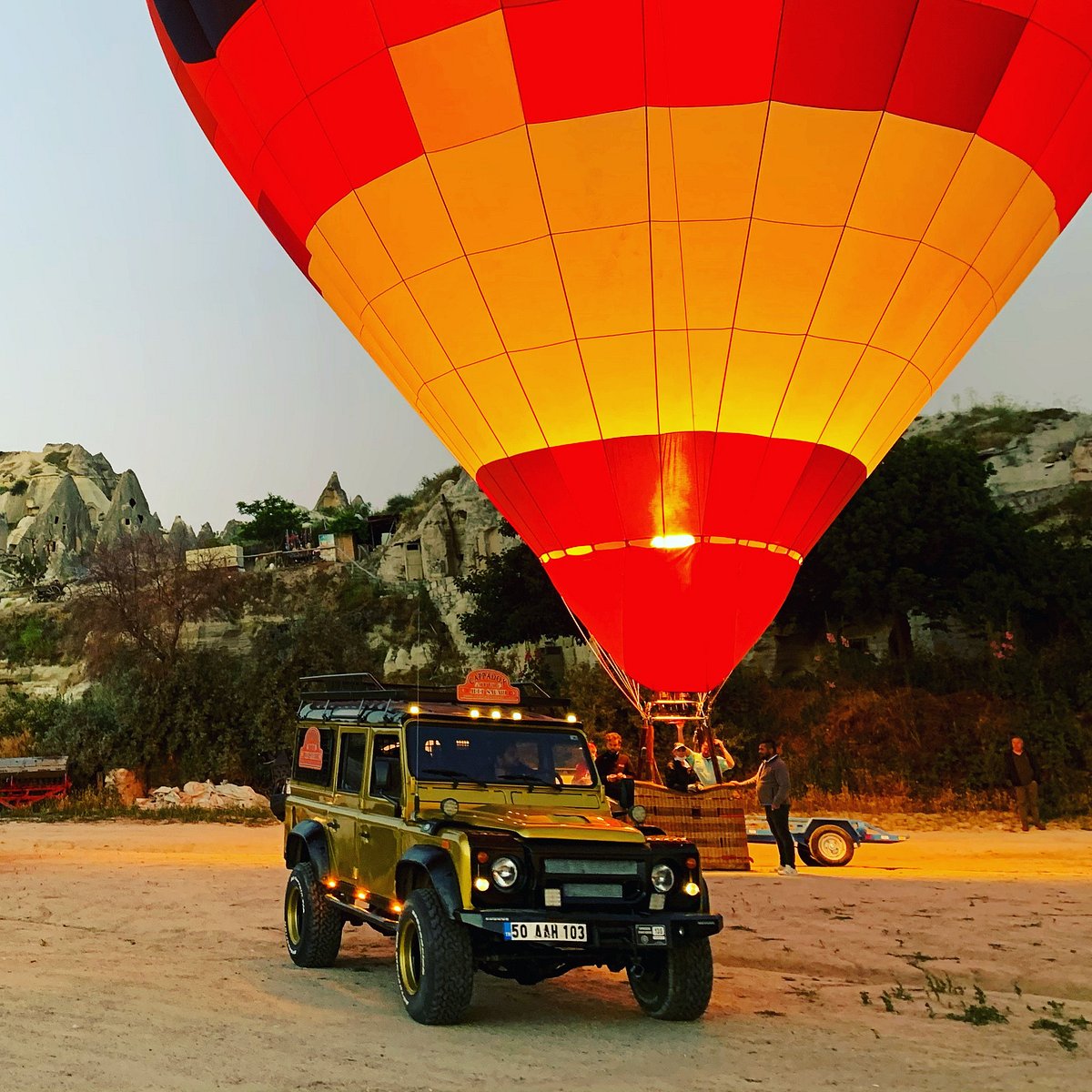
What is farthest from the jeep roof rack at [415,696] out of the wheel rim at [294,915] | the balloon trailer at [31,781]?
the balloon trailer at [31,781]

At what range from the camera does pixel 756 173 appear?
11.5m

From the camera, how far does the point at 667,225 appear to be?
11.7 meters

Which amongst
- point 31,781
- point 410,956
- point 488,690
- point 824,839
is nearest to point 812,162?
point 488,690

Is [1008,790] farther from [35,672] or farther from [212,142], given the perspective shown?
[35,672]

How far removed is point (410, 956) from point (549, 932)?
3.23 ft

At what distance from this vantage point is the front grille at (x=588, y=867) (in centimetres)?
616

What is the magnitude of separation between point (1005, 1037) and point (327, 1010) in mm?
3658

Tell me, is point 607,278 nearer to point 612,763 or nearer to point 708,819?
point 612,763

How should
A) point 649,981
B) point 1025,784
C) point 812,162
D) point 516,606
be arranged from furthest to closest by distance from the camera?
point 516,606 < point 1025,784 < point 812,162 < point 649,981

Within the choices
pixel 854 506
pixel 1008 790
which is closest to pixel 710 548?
pixel 1008 790

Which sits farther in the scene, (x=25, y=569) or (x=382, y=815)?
(x=25, y=569)

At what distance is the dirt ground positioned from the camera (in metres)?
5.20

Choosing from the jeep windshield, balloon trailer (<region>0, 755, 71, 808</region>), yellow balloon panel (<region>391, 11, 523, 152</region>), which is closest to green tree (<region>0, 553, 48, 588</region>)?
balloon trailer (<region>0, 755, 71, 808</region>)

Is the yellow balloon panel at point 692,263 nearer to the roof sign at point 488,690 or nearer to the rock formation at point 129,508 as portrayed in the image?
the roof sign at point 488,690
